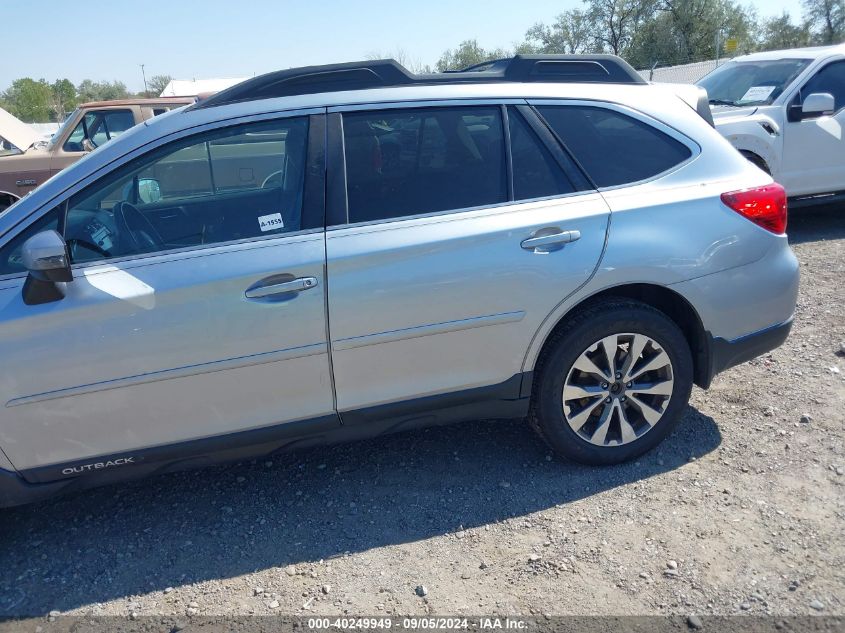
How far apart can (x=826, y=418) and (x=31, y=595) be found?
3894 millimetres

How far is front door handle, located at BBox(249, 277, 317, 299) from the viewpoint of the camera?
8.87 ft

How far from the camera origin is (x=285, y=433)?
2920 millimetres

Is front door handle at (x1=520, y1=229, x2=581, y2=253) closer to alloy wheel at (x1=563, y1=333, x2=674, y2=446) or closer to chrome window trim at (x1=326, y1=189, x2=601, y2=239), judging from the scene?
chrome window trim at (x1=326, y1=189, x2=601, y2=239)

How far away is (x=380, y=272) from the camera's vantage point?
281 centimetres

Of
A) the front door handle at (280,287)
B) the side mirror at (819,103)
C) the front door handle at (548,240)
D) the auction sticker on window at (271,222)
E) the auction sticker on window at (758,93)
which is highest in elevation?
the auction sticker on window at (758,93)

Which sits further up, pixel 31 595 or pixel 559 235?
pixel 559 235

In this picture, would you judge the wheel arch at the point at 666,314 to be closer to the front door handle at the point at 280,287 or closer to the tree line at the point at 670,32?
the front door handle at the point at 280,287

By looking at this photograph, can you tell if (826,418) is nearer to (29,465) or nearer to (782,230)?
(782,230)

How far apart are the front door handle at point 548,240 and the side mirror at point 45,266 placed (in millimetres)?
1823

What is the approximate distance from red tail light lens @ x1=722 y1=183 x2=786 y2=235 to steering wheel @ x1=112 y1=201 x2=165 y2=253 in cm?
257

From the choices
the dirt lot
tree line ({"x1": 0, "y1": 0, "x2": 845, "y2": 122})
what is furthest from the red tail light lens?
tree line ({"x1": 0, "y1": 0, "x2": 845, "y2": 122})

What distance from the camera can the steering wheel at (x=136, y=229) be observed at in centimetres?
277

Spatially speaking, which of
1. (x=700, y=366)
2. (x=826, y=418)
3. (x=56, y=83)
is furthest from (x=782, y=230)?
(x=56, y=83)

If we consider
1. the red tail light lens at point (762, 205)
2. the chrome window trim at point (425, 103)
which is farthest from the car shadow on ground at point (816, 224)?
the chrome window trim at point (425, 103)
